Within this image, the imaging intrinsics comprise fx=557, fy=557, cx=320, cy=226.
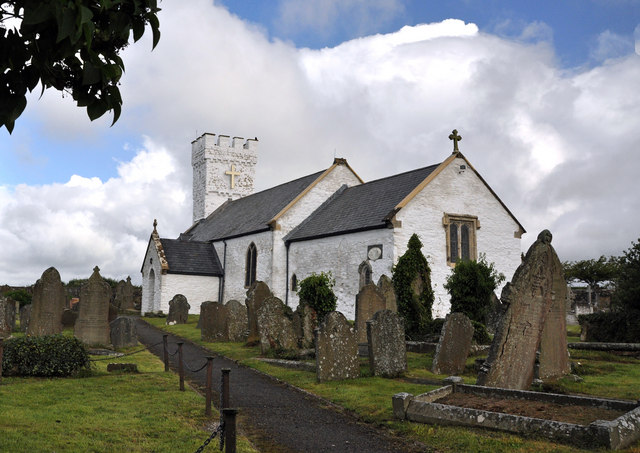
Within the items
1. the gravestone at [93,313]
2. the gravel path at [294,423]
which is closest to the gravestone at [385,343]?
the gravel path at [294,423]

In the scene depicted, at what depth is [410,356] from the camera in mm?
15680

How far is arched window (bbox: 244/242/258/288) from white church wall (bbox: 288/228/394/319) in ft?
15.9

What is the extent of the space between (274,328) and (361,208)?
13799 millimetres

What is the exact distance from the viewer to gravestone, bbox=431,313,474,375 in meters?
12.7

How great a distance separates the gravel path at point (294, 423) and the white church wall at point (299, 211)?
18.9m

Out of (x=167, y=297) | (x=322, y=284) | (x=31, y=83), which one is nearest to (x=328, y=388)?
(x=322, y=284)

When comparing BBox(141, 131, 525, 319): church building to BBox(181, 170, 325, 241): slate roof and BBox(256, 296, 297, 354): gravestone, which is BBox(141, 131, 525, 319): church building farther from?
BBox(256, 296, 297, 354): gravestone

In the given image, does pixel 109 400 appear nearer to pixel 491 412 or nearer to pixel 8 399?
pixel 8 399

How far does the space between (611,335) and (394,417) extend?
40.5 feet

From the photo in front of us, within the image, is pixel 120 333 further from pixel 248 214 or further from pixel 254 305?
pixel 248 214

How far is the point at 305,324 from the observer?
1681 cm

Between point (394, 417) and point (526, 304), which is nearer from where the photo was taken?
point (394, 417)

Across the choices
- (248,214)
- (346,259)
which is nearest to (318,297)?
(346,259)

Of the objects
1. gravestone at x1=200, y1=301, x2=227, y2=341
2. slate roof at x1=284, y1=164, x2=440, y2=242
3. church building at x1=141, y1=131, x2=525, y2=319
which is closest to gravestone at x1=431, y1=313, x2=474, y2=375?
gravestone at x1=200, y1=301, x2=227, y2=341
